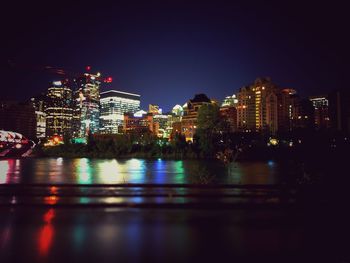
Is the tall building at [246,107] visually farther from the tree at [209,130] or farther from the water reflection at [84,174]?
the water reflection at [84,174]

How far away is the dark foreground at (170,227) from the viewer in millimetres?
7035

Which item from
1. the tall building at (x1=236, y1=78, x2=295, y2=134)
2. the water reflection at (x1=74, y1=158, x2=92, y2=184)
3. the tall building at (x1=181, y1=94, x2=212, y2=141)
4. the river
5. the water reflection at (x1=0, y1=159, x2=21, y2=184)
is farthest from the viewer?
the tall building at (x1=236, y1=78, x2=295, y2=134)

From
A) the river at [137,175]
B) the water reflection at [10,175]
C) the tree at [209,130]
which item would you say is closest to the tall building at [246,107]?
the tree at [209,130]

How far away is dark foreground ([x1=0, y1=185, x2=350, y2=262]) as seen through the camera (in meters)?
7.04

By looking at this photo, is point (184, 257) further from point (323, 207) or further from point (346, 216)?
point (323, 207)

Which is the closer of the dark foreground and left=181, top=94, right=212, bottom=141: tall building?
the dark foreground

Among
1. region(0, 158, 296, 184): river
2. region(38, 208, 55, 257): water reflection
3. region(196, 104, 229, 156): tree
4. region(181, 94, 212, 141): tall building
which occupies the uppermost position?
region(181, 94, 212, 141): tall building

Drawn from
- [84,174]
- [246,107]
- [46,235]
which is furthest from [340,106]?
[46,235]

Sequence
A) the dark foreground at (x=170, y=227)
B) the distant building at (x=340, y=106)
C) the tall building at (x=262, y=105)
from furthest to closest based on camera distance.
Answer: the tall building at (x=262, y=105)
the distant building at (x=340, y=106)
the dark foreground at (x=170, y=227)

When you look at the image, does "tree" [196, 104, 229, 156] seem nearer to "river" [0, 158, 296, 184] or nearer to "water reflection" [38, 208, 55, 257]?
"river" [0, 158, 296, 184]

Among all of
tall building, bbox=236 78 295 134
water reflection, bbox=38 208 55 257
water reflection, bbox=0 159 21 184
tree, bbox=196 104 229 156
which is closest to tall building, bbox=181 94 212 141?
tall building, bbox=236 78 295 134

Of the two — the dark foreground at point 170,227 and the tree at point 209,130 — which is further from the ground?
the tree at point 209,130

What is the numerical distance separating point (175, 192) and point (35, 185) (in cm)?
734

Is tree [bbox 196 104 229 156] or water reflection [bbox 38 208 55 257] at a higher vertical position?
tree [bbox 196 104 229 156]
